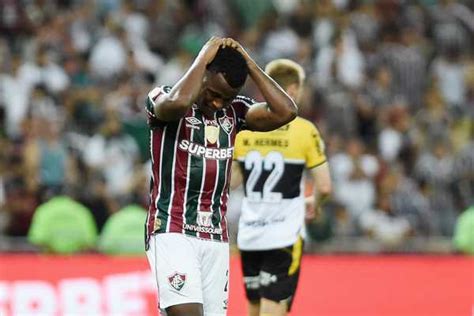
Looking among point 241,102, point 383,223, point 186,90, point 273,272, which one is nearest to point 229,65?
point 186,90

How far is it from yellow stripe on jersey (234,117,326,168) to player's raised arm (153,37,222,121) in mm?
2555

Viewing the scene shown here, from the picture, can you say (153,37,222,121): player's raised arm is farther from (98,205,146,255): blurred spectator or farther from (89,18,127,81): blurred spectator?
(89,18,127,81): blurred spectator

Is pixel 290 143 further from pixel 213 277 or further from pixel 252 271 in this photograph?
pixel 213 277

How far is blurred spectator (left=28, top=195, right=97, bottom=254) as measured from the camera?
14.7 metres

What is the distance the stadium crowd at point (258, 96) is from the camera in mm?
16141

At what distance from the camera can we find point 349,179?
16.9 meters

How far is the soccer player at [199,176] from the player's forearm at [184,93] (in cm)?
1

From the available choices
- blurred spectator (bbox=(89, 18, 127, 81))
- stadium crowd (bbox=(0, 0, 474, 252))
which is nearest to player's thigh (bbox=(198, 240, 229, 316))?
stadium crowd (bbox=(0, 0, 474, 252))

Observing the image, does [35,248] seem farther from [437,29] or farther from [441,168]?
[437,29]

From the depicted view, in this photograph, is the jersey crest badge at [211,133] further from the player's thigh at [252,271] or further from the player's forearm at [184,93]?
the player's thigh at [252,271]

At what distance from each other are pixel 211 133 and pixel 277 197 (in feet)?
7.59

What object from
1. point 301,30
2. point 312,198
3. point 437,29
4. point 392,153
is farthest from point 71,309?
point 437,29

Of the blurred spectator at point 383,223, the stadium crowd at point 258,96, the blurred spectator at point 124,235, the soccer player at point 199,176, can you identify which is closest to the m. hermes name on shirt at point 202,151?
the soccer player at point 199,176

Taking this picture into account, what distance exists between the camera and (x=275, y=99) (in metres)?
7.75
